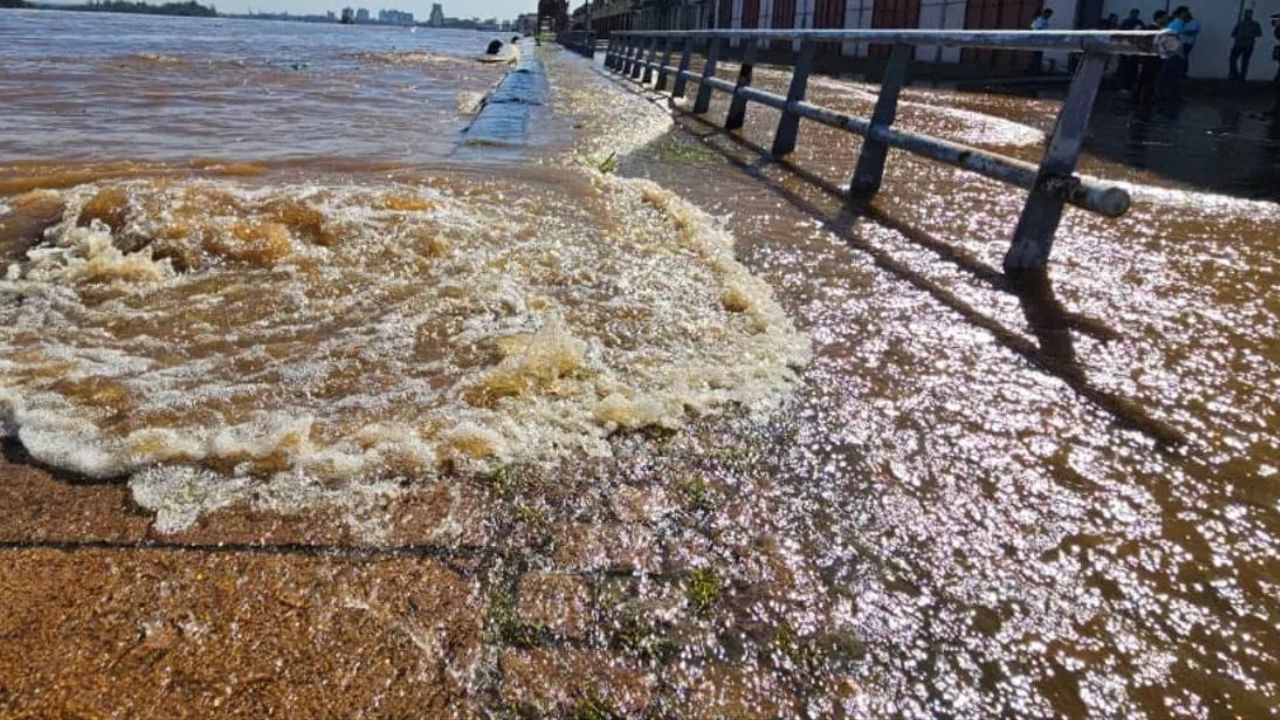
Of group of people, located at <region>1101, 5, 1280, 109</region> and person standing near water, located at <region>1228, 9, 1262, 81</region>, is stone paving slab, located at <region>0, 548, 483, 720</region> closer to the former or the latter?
group of people, located at <region>1101, 5, 1280, 109</region>

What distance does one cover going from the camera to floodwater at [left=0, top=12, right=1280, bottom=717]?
129 centimetres

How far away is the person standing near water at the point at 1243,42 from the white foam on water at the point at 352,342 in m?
17.3

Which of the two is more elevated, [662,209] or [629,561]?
[662,209]

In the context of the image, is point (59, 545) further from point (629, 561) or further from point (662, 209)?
point (662, 209)

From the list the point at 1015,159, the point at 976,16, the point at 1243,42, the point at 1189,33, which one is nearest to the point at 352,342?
the point at 1015,159

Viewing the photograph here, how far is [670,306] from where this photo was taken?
277 cm

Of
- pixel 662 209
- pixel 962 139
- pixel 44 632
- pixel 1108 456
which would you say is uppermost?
pixel 962 139

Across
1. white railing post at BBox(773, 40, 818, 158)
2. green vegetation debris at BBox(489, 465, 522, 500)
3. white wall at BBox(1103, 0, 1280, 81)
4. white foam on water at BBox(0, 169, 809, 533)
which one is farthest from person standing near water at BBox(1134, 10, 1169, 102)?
green vegetation debris at BBox(489, 465, 522, 500)

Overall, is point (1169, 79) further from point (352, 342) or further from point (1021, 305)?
point (352, 342)

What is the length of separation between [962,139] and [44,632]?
24.3 feet

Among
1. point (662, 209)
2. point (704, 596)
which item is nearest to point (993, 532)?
point (704, 596)

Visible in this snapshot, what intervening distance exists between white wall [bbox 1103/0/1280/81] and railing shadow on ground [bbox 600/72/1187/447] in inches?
665

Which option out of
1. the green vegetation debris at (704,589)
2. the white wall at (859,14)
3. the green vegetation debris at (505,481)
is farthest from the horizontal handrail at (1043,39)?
the white wall at (859,14)

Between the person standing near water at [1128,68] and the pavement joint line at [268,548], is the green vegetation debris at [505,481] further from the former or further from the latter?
the person standing near water at [1128,68]
